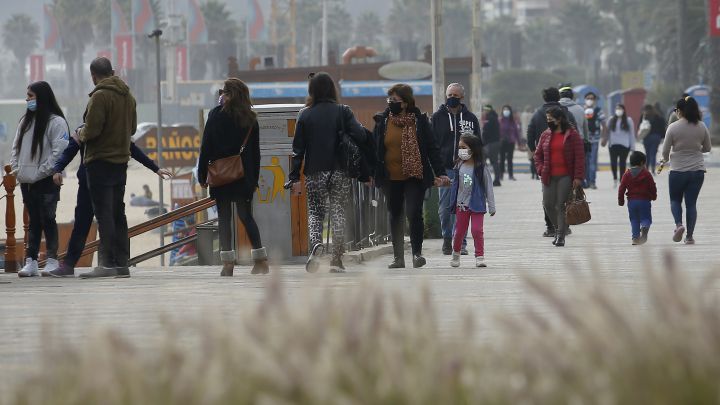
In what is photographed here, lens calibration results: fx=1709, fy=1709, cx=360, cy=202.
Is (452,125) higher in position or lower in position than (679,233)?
higher

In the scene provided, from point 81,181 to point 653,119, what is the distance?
862 inches

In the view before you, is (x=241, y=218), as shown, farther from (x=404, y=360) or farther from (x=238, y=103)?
(x=404, y=360)

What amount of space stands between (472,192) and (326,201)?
1708mm

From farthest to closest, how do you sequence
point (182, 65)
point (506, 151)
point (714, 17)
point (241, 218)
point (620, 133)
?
1. point (182, 65)
2. point (714, 17)
3. point (506, 151)
4. point (620, 133)
5. point (241, 218)

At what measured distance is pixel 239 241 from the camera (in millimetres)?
17781

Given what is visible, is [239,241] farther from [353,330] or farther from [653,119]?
[653,119]

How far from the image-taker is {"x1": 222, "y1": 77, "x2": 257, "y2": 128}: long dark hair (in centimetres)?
1322

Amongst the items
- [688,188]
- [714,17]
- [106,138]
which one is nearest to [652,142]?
[714,17]

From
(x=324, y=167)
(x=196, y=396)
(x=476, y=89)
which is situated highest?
(x=476, y=89)

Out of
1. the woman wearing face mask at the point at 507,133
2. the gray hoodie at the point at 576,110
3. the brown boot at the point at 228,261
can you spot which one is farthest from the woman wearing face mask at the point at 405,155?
the woman wearing face mask at the point at 507,133

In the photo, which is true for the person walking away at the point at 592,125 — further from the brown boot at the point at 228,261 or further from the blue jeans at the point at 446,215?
the brown boot at the point at 228,261

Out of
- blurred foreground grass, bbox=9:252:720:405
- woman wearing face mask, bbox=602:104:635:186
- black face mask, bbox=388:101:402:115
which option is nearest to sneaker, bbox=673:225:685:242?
black face mask, bbox=388:101:402:115

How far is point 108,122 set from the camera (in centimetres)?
1327

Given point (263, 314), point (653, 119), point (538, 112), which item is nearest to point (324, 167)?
point (538, 112)
